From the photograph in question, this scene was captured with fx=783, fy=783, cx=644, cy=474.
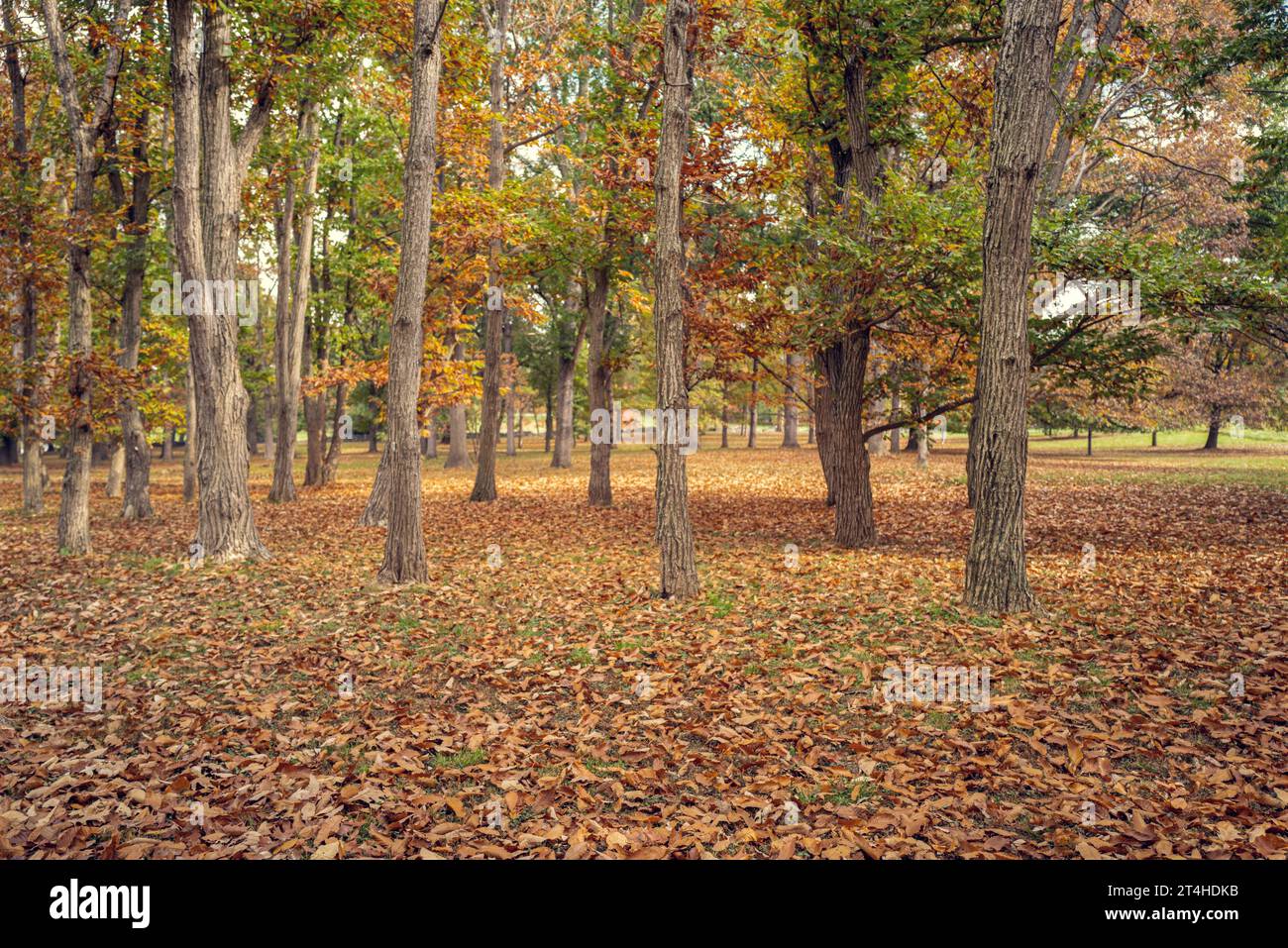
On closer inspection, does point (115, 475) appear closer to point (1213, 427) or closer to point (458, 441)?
point (458, 441)

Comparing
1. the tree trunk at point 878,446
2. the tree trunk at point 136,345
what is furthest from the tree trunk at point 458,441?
the tree trunk at point 878,446

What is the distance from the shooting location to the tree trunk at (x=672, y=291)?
9094 mm

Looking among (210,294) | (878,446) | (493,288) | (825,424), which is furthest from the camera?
(878,446)

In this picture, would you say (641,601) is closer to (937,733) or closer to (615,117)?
(937,733)

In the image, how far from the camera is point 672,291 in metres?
9.31

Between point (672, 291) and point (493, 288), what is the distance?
36.6 feet

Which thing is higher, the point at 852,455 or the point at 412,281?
the point at 412,281

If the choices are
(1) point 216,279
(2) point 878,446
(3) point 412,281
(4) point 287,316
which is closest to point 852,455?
(3) point 412,281

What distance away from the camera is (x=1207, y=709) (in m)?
5.87

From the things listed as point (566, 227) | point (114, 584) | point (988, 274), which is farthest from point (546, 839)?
point (566, 227)

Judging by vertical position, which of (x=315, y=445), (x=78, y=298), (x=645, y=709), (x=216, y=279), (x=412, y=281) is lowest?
(x=645, y=709)

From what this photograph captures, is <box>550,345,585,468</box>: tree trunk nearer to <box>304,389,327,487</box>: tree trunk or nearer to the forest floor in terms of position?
<box>304,389,327,487</box>: tree trunk

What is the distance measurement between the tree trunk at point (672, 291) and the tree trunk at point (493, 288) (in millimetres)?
10402

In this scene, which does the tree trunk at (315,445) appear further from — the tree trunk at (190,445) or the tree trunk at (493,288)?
the tree trunk at (493,288)
